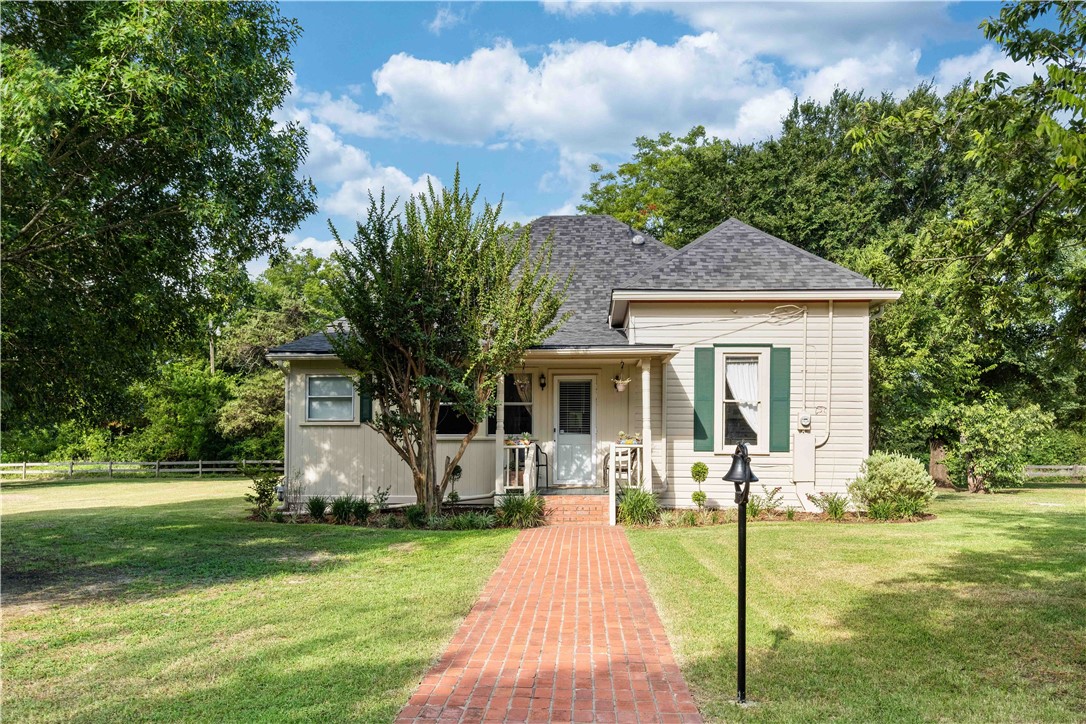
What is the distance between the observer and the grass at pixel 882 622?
4.65 meters

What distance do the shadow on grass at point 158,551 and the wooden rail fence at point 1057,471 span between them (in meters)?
29.8

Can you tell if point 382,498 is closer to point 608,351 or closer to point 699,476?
point 608,351

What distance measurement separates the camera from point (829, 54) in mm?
12430

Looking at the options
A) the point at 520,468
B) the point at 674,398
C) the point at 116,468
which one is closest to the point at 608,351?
the point at 674,398

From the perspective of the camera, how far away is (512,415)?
579 inches

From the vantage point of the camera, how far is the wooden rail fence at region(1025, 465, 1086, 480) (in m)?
31.4

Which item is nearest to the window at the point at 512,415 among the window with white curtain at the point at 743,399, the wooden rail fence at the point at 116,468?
the window with white curtain at the point at 743,399

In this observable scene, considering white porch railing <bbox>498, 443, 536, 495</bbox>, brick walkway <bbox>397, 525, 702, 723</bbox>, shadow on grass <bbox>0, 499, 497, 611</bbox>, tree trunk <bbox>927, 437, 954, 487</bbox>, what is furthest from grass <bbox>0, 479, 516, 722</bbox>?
tree trunk <bbox>927, 437, 954, 487</bbox>

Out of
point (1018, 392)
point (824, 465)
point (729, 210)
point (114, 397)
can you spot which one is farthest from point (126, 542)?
point (1018, 392)

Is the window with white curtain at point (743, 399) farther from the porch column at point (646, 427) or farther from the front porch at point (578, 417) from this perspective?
the porch column at point (646, 427)

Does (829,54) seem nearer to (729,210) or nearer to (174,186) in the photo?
(174,186)

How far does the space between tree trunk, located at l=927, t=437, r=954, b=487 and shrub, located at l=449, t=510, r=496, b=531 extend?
19.9 meters

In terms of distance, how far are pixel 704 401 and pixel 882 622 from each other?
7.73 m

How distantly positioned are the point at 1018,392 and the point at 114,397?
27255mm
